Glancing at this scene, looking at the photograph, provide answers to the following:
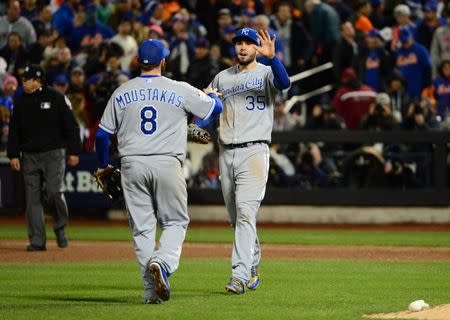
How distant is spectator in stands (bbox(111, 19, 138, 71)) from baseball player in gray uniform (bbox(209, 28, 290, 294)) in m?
12.1

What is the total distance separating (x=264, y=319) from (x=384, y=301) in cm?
166

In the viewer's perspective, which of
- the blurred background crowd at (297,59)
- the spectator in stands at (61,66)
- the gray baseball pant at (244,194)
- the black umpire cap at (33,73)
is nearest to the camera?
the gray baseball pant at (244,194)

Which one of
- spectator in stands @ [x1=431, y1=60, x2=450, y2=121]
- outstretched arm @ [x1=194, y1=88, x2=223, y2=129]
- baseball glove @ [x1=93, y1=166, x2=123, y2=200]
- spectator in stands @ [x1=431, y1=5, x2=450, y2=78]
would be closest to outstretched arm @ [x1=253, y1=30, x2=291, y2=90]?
outstretched arm @ [x1=194, y1=88, x2=223, y2=129]

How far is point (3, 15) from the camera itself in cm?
2444

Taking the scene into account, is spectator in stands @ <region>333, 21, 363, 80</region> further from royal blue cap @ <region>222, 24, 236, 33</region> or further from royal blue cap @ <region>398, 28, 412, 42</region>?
royal blue cap @ <region>222, 24, 236, 33</region>

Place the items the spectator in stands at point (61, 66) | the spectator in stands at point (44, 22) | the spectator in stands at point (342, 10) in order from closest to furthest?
the spectator in stands at point (61, 66) < the spectator in stands at point (44, 22) < the spectator in stands at point (342, 10)

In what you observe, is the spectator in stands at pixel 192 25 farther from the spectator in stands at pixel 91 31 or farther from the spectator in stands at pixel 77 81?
the spectator in stands at pixel 77 81

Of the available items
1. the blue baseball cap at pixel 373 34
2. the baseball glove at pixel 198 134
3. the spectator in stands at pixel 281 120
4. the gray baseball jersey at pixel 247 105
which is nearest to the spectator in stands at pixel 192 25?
the spectator in stands at pixel 281 120

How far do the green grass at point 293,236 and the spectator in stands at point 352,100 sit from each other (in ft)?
9.75

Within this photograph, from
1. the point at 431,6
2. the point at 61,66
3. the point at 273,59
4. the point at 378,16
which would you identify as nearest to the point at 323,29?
the point at 378,16

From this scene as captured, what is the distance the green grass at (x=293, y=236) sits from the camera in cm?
1717

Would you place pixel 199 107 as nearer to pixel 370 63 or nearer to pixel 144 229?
pixel 144 229

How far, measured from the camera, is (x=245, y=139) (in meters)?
10.8

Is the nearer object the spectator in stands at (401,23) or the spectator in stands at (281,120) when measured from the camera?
the spectator in stands at (281,120)
